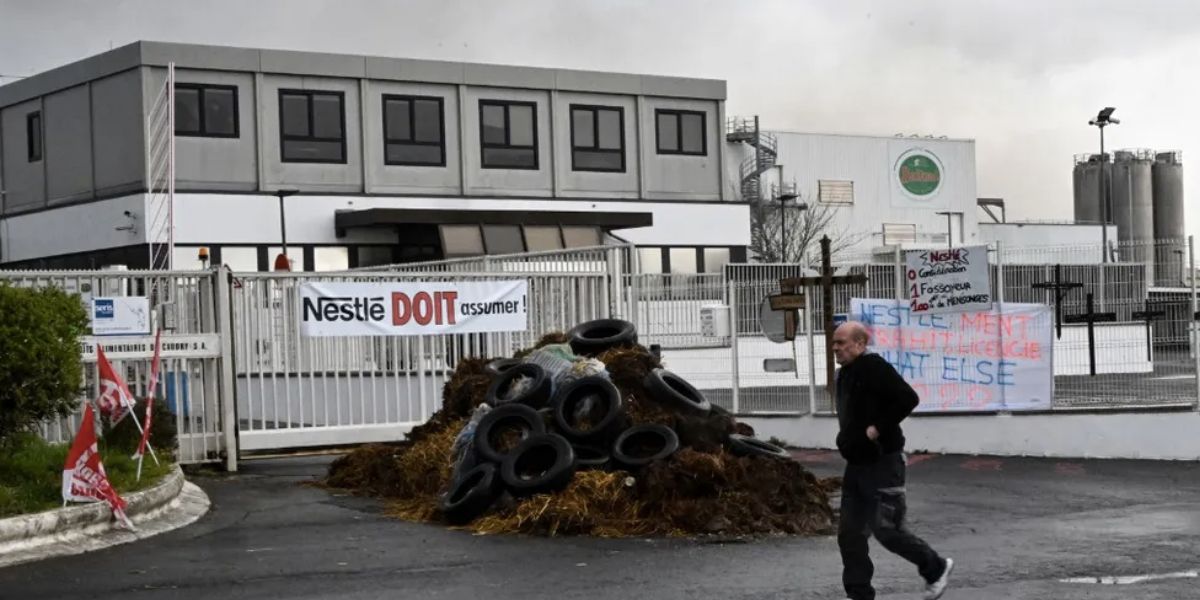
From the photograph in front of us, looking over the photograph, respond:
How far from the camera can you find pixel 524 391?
14883 millimetres

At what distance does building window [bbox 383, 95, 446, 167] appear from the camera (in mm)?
45281

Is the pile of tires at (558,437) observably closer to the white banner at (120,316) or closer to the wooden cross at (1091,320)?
the white banner at (120,316)

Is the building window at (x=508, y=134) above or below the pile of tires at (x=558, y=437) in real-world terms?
above

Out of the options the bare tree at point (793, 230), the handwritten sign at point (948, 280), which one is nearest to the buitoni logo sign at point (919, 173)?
the bare tree at point (793, 230)

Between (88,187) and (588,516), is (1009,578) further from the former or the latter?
(88,187)

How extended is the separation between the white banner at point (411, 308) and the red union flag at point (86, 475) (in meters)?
7.27

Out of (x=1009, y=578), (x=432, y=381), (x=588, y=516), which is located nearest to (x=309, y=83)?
(x=432, y=381)

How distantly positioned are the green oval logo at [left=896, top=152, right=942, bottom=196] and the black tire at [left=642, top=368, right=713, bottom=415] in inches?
2250

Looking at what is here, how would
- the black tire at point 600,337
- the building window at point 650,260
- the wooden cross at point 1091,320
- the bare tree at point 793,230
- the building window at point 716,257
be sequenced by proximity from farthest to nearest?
the bare tree at point 793,230 → the building window at point 716,257 → the building window at point 650,260 → the wooden cross at point 1091,320 → the black tire at point 600,337

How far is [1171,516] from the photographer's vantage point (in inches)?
520

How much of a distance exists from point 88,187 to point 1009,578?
37723 millimetres

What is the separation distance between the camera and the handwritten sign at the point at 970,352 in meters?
19.2

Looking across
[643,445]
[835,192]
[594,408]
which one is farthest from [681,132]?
[643,445]

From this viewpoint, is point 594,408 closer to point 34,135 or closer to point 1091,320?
point 1091,320
